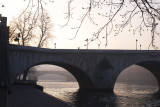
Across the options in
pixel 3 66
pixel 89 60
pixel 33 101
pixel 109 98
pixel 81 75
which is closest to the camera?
pixel 3 66

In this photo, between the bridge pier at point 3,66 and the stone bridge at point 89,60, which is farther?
the stone bridge at point 89,60

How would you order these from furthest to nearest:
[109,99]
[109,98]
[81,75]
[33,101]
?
[81,75], [109,98], [109,99], [33,101]

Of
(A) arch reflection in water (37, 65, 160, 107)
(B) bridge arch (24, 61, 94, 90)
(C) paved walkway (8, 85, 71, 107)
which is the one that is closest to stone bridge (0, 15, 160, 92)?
(B) bridge arch (24, 61, 94, 90)

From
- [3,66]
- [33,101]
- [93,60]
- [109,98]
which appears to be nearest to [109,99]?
[109,98]

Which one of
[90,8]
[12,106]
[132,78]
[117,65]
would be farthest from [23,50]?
[132,78]

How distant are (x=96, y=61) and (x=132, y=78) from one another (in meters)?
79.1

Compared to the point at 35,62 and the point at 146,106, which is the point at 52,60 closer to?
the point at 35,62

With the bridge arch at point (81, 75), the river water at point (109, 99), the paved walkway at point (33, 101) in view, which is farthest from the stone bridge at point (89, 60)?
the paved walkway at point (33, 101)

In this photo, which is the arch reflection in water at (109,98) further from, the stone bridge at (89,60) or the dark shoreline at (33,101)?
the dark shoreline at (33,101)

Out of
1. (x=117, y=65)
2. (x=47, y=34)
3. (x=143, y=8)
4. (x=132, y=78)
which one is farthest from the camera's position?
(x=132, y=78)

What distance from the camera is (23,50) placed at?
3438 cm

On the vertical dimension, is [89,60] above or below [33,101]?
above

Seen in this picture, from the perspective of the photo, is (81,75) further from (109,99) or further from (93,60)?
(109,99)

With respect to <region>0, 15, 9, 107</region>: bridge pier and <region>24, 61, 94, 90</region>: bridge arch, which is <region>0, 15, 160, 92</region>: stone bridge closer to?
<region>24, 61, 94, 90</region>: bridge arch
